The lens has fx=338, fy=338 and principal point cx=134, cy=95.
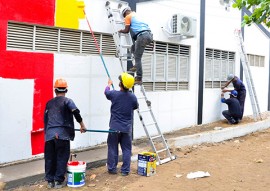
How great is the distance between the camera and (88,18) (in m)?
7.54

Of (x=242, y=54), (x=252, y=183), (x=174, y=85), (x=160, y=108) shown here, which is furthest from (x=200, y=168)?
(x=242, y=54)

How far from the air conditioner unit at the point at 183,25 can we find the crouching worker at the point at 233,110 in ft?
8.86

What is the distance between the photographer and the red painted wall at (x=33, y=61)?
620 centimetres

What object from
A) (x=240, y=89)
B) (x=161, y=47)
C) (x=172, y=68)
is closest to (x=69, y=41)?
(x=161, y=47)

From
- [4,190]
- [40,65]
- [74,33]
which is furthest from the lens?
[74,33]

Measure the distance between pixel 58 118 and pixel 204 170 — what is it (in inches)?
123

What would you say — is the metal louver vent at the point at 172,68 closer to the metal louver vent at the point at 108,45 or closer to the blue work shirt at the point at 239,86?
the metal louver vent at the point at 108,45

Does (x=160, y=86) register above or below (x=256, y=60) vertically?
below

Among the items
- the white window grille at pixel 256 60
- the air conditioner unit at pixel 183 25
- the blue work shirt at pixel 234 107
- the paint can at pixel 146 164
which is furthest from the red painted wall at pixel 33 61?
the white window grille at pixel 256 60

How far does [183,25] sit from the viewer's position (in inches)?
376

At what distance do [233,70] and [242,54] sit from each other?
82cm

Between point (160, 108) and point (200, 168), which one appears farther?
point (160, 108)

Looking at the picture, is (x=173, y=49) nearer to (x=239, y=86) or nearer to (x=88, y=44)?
(x=239, y=86)

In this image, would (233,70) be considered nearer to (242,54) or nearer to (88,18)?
(242,54)
